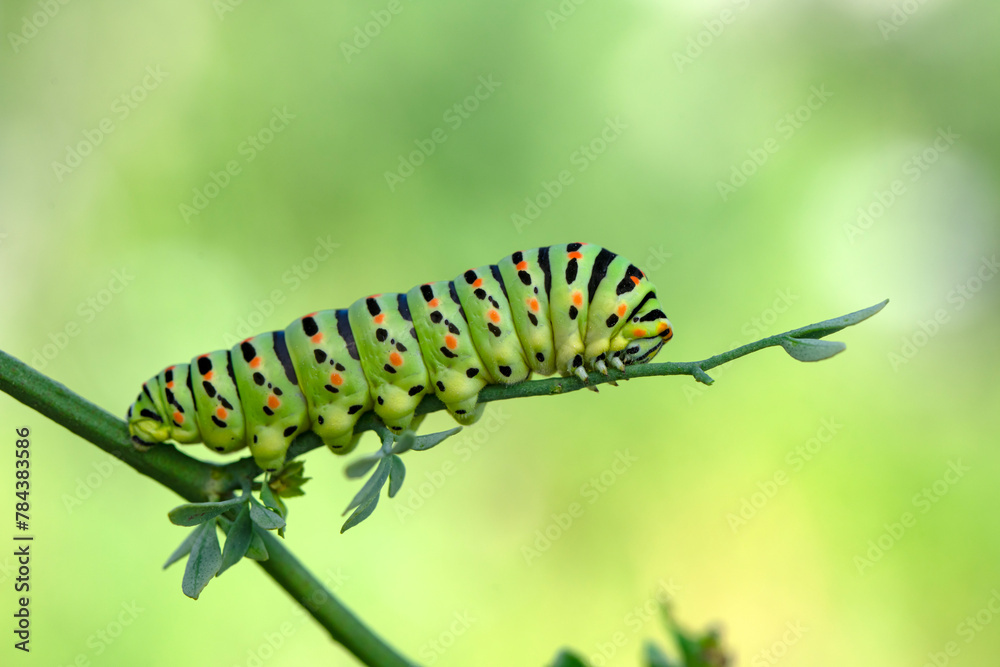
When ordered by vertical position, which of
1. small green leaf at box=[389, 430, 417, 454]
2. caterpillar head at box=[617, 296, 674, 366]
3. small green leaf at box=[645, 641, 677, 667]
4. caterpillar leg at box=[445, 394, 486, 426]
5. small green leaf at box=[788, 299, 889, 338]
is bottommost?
small green leaf at box=[645, 641, 677, 667]

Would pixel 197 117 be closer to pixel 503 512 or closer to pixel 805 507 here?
pixel 503 512

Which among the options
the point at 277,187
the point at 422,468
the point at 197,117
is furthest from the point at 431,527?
the point at 197,117

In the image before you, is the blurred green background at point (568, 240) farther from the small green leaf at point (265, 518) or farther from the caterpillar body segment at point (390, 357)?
the small green leaf at point (265, 518)

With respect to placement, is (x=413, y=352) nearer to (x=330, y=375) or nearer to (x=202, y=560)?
(x=330, y=375)

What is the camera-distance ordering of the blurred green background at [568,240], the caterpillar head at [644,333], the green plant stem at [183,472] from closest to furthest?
the green plant stem at [183,472], the caterpillar head at [644,333], the blurred green background at [568,240]

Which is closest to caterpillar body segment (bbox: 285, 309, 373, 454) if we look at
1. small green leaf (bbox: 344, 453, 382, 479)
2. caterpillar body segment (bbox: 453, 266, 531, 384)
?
caterpillar body segment (bbox: 453, 266, 531, 384)

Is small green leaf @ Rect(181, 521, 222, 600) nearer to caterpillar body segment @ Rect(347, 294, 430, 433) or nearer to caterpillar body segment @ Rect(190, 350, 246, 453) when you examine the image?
caterpillar body segment @ Rect(347, 294, 430, 433)

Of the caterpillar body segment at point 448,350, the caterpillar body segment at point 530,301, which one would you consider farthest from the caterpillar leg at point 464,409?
the caterpillar body segment at point 530,301

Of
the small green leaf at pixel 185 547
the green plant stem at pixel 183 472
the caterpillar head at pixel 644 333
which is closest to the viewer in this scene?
the green plant stem at pixel 183 472
